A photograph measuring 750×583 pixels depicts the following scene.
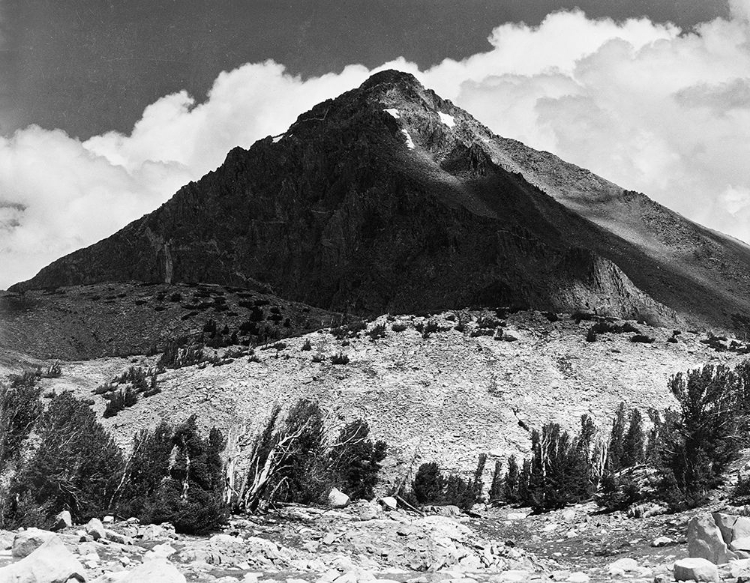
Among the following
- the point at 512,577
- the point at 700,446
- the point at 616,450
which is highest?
the point at 700,446

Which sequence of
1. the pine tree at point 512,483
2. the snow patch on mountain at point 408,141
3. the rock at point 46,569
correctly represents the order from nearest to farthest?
the rock at point 46,569, the pine tree at point 512,483, the snow patch on mountain at point 408,141

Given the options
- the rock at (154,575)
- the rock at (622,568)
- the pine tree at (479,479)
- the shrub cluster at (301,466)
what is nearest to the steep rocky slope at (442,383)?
the pine tree at (479,479)

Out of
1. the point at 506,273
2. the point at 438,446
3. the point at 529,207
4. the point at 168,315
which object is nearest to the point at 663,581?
the point at 438,446

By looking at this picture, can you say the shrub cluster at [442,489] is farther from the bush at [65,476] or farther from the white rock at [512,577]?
the white rock at [512,577]

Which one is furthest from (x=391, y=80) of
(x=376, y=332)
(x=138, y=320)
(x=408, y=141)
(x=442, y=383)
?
(x=442, y=383)

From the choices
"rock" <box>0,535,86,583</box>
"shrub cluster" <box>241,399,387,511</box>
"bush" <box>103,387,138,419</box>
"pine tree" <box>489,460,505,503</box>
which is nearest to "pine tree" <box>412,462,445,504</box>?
"shrub cluster" <box>241,399,387,511</box>

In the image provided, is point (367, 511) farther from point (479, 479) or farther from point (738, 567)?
point (738, 567)
